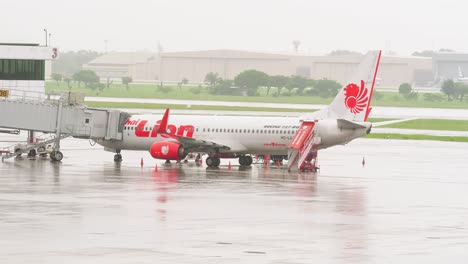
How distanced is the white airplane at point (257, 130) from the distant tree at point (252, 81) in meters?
128

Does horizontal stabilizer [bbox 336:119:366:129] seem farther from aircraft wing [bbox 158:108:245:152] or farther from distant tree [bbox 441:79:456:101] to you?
distant tree [bbox 441:79:456:101]

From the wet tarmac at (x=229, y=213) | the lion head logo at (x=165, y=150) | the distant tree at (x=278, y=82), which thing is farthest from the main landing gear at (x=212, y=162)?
the distant tree at (x=278, y=82)

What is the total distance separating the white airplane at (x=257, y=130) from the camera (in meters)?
60.7

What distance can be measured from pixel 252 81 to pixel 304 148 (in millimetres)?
134505

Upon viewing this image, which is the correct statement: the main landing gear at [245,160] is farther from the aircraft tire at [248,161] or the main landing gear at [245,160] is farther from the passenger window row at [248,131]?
the passenger window row at [248,131]

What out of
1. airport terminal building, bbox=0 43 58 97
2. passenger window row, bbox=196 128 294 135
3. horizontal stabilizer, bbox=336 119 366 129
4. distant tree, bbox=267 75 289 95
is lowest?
passenger window row, bbox=196 128 294 135

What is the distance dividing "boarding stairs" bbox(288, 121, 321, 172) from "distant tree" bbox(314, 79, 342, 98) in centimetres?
12594

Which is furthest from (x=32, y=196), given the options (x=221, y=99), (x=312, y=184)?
(x=221, y=99)

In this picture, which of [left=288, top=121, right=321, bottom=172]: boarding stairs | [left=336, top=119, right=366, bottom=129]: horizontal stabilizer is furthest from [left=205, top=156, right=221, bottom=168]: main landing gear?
[left=336, top=119, right=366, bottom=129]: horizontal stabilizer

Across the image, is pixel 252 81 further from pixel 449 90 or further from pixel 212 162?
pixel 212 162

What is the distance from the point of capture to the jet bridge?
211ft

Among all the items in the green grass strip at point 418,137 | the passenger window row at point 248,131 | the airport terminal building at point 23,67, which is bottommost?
the green grass strip at point 418,137

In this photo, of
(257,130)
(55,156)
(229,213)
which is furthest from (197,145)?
(229,213)

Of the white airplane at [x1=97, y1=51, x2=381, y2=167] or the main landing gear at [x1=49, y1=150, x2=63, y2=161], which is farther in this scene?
the main landing gear at [x1=49, y1=150, x2=63, y2=161]
